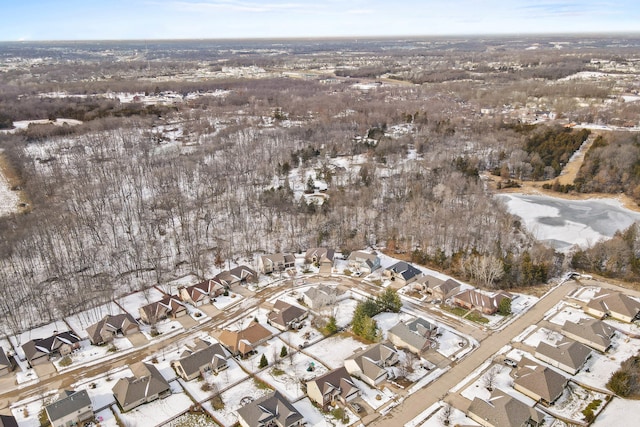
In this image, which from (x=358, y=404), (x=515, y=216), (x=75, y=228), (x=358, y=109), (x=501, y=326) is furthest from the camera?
(x=358, y=109)

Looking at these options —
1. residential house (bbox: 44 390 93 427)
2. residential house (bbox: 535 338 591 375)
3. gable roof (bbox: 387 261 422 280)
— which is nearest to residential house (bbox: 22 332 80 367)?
residential house (bbox: 44 390 93 427)

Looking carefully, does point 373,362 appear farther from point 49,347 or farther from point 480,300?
point 49,347

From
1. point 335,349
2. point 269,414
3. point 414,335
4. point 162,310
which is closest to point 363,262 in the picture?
point 414,335

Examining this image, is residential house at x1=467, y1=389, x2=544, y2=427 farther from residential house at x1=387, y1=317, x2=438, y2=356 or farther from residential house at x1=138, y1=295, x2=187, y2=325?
residential house at x1=138, y1=295, x2=187, y2=325

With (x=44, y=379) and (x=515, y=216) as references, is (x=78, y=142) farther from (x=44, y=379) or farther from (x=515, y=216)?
(x=515, y=216)

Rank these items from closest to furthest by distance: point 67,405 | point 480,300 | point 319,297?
point 67,405 < point 480,300 < point 319,297

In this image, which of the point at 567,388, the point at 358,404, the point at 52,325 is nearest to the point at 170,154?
the point at 52,325

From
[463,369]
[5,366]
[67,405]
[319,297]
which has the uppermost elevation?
[67,405]
